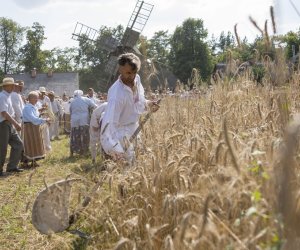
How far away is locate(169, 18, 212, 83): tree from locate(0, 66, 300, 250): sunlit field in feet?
151

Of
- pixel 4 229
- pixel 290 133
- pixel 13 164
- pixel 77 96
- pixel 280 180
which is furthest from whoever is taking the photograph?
pixel 77 96

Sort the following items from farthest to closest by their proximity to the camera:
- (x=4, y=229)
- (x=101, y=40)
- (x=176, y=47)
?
(x=176, y=47), (x=101, y=40), (x=4, y=229)

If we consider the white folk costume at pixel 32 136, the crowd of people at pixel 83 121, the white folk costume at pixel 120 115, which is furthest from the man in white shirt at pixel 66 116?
the white folk costume at pixel 120 115

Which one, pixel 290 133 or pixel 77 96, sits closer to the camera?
pixel 290 133

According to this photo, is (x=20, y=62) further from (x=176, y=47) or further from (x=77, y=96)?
(x=77, y=96)

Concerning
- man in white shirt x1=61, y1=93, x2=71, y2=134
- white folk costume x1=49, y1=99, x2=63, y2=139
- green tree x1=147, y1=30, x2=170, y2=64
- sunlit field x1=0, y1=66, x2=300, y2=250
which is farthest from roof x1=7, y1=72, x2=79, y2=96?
sunlit field x1=0, y1=66, x2=300, y2=250

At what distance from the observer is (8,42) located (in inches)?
3501

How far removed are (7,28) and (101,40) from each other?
6437 cm

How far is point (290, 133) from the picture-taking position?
96cm

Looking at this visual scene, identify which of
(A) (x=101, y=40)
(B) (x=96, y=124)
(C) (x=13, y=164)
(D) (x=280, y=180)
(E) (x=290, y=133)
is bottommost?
(C) (x=13, y=164)

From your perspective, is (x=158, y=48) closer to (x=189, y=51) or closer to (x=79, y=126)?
(x=189, y=51)

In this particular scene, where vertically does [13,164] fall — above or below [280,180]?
below

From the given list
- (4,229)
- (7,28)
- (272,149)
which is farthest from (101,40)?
(7,28)

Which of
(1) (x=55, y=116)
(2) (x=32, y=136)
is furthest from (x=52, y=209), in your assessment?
(1) (x=55, y=116)
